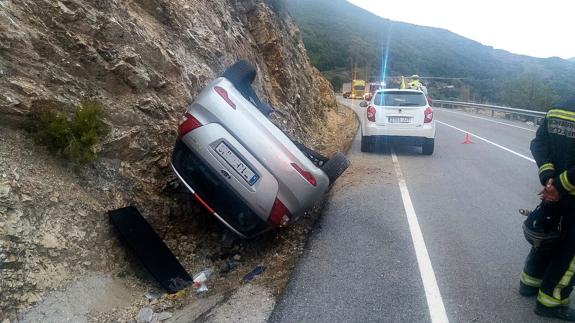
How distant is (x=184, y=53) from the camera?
23.3 feet

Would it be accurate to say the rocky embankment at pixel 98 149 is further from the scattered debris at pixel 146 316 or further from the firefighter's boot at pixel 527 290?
the firefighter's boot at pixel 527 290

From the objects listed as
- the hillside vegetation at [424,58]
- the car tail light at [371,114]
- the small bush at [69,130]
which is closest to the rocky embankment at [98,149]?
the small bush at [69,130]

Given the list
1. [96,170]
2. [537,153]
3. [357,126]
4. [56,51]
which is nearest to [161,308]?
[96,170]

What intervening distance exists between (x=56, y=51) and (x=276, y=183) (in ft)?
9.04

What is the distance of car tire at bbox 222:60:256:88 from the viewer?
205 inches

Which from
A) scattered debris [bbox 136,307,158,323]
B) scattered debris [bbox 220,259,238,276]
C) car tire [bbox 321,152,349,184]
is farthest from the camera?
car tire [bbox 321,152,349,184]

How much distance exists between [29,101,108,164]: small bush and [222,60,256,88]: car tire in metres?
1.47

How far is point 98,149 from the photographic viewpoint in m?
4.73

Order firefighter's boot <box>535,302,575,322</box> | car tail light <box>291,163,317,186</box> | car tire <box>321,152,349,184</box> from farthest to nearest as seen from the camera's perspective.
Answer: car tire <box>321,152,349,184</box>
car tail light <box>291,163,317,186</box>
firefighter's boot <box>535,302,575,322</box>

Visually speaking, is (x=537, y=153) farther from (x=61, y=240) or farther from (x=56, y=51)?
(x=56, y=51)

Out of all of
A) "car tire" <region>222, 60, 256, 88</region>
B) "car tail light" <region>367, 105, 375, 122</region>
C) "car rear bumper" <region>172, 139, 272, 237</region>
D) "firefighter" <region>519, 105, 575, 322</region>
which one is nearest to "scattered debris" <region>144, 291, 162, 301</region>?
"car rear bumper" <region>172, 139, 272, 237</region>

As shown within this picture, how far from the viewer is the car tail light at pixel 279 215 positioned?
14.8 feet

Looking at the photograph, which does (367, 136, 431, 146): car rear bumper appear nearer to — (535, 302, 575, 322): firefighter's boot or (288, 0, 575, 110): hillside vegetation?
(535, 302, 575, 322): firefighter's boot

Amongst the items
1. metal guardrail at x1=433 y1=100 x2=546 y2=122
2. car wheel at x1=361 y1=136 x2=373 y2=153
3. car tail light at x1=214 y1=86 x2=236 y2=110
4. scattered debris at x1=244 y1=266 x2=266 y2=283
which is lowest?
metal guardrail at x1=433 y1=100 x2=546 y2=122
